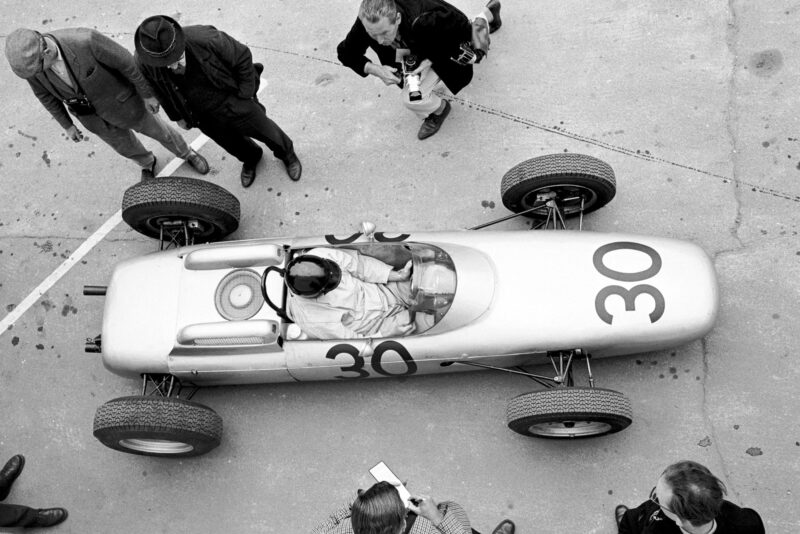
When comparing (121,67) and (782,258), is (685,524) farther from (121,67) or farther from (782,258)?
(121,67)

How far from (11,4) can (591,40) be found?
19.4ft

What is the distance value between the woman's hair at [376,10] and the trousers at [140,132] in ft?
6.33

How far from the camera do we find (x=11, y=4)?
711 centimetres

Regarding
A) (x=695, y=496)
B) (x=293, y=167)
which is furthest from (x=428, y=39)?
(x=695, y=496)

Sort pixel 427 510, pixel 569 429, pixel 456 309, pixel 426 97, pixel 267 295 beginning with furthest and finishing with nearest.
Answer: pixel 426 97 < pixel 569 429 < pixel 456 309 < pixel 267 295 < pixel 427 510

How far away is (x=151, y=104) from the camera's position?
16.0 feet

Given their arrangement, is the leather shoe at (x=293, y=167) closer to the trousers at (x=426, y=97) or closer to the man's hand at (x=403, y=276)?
the trousers at (x=426, y=97)

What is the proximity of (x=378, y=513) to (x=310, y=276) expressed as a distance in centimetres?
143

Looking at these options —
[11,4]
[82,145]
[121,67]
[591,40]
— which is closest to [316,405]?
[121,67]

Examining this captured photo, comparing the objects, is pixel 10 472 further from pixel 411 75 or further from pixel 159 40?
pixel 411 75

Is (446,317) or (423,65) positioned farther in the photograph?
(423,65)

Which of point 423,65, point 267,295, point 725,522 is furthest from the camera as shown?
point 423,65

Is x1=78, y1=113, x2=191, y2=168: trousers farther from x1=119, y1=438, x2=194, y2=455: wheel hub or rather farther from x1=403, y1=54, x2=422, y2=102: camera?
x1=119, y1=438, x2=194, y2=455: wheel hub

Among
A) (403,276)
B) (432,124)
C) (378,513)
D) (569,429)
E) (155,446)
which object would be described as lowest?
(378,513)
